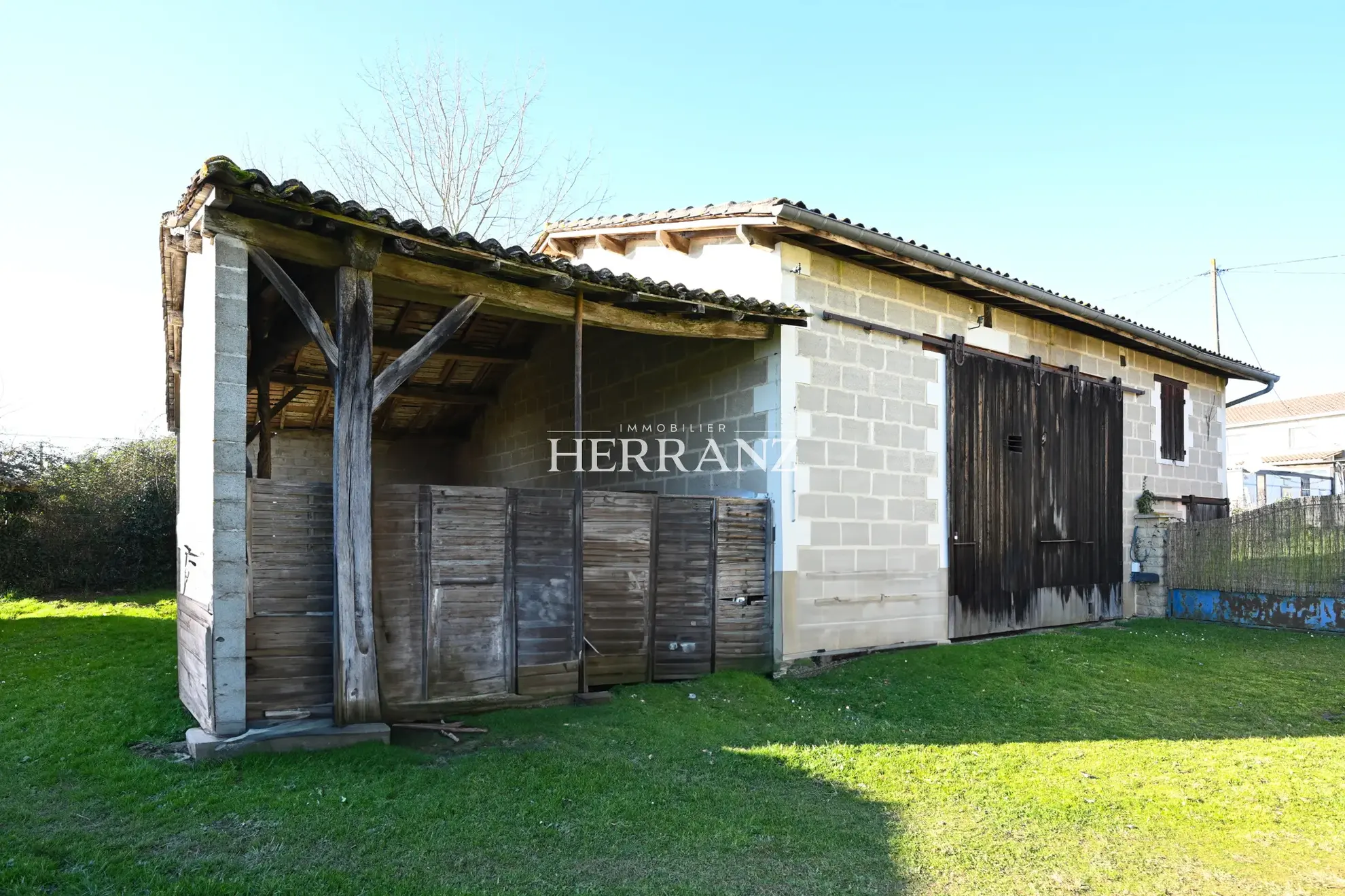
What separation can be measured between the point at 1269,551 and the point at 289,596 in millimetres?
10982

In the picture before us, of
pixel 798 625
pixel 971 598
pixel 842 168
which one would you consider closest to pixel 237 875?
pixel 798 625

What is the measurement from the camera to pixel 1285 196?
17.5m

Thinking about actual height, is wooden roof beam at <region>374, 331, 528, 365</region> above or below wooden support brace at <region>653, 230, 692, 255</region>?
below

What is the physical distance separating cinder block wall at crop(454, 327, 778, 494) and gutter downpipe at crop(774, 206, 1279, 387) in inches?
43.4

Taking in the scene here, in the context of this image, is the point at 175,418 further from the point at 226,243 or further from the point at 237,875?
the point at 237,875

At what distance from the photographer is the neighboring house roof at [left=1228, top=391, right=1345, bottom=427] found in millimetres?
33562

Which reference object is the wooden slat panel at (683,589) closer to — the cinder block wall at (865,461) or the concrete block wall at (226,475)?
the cinder block wall at (865,461)

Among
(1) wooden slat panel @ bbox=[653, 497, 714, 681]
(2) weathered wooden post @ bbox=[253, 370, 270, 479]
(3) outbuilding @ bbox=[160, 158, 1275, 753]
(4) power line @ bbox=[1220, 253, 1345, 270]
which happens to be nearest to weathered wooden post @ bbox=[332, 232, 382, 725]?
(3) outbuilding @ bbox=[160, 158, 1275, 753]

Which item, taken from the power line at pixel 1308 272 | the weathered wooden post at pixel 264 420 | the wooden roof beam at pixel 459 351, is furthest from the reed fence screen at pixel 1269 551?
the power line at pixel 1308 272

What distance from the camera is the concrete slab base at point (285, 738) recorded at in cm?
441

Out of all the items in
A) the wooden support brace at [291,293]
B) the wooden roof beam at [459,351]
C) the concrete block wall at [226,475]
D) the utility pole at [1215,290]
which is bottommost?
the concrete block wall at [226,475]

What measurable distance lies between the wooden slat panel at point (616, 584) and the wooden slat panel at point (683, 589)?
0.13m

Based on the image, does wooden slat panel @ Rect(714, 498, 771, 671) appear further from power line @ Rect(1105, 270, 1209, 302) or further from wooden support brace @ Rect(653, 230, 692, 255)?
power line @ Rect(1105, 270, 1209, 302)

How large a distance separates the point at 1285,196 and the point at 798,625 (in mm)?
17198
